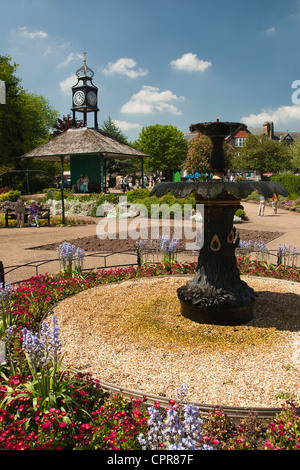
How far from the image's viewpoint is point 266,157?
47.8 m

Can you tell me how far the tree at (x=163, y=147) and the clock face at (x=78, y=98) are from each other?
1470 inches

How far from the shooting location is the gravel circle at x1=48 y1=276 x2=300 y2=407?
3.43 metres

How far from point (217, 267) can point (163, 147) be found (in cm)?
6493

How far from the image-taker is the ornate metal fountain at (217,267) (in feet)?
15.7

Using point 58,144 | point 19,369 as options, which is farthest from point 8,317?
point 58,144

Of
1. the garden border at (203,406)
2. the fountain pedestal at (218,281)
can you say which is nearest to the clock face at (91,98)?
the fountain pedestal at (218,281)

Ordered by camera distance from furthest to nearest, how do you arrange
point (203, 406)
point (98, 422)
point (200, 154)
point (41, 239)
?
point (200, 154)
point (41, 239)
point (203, 406)
point (98, 422)

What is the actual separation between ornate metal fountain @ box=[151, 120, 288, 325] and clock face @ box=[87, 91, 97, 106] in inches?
1058

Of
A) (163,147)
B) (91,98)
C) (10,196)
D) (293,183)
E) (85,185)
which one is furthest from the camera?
(163,147)

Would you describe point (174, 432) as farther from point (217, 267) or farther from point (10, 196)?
point (10, 196)

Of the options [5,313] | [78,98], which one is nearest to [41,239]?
[5,313]

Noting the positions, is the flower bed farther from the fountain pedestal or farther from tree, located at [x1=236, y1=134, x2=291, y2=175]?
tree, located at [x1=236, y1=134, x2=291, y2=175]

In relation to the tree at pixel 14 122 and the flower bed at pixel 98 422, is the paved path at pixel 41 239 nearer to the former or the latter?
the flower bed at pixel 98 422

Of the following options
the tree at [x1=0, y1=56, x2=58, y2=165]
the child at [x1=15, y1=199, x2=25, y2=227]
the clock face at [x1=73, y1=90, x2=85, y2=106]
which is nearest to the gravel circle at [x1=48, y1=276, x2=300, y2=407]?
the child at [x1=15, y1=199, x2=25, y2=227]
